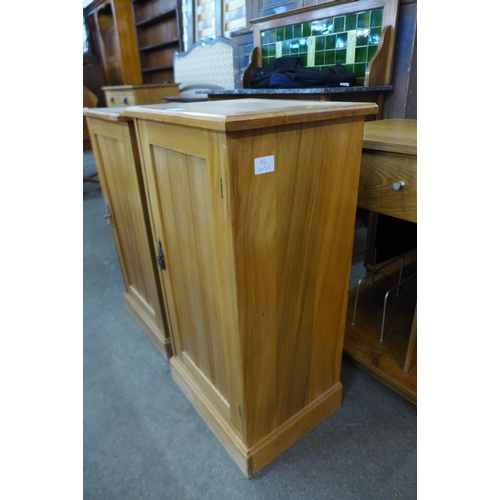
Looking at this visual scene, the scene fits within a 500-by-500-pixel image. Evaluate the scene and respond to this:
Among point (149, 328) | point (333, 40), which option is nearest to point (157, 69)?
point (333, 40)

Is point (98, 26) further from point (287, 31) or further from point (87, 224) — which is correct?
point (287, 31)

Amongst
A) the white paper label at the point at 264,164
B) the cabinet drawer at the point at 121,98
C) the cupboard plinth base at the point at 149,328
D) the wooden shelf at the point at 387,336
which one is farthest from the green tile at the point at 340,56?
the cabinet drawer at the point at 121,98

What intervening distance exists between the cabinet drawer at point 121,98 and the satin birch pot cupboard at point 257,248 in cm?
236

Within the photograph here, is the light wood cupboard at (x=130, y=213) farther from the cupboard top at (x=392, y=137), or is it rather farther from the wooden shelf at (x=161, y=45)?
the wooden shelf at (x=161, y=45)

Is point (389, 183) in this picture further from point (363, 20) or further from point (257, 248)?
point (363, 20)

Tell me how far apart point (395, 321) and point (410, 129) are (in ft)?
2.73

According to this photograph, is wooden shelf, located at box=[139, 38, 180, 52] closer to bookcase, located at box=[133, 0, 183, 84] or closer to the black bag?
bookcase, located at box=[133, 0, 183, 84]

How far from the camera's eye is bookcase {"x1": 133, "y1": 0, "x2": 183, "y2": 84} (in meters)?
3.73

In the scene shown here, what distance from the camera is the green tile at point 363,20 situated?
5.23 feet

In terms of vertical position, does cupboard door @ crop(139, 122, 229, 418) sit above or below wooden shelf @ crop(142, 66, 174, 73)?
below

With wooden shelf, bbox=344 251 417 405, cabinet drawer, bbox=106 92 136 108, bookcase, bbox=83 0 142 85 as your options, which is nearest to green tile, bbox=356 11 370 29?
wooden shelf, bbox=344 251 417 405

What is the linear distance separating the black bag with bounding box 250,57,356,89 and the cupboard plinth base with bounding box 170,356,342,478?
4.19 feet

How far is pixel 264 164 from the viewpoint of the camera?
77 centimetres

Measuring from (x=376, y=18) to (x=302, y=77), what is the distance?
38cm
